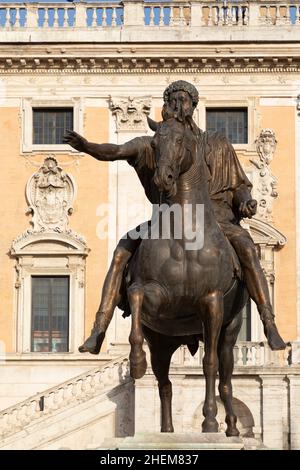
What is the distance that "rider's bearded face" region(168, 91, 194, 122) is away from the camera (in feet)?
39.3

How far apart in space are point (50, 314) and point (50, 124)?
14.9 ft

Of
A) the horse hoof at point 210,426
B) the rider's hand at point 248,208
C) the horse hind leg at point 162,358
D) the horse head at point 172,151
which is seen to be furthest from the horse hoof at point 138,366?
the rider's hand at point 248,208

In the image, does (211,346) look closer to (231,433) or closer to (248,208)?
(231,433)

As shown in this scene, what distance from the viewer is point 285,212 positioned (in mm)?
33656

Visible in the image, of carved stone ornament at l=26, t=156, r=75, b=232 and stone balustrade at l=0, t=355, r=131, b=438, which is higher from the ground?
carved stone ornament at l=26, t=156, r=75, b=232

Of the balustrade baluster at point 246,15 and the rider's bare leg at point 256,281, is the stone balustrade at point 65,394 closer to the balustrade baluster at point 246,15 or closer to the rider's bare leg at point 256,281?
the balustrade baluster at point 246,15

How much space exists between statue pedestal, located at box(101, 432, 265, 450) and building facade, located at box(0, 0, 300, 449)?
68.9ft

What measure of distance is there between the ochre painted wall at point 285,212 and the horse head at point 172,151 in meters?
21.1

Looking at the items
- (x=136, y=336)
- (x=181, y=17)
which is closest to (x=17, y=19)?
(x=181, y=17)

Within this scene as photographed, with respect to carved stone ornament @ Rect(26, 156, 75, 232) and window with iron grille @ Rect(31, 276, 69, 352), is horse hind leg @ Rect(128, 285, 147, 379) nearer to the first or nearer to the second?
window with iron grille @ Rect(31, 276, 69, 352)

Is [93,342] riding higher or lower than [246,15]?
lower

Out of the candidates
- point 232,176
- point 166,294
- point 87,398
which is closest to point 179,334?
point 166,294

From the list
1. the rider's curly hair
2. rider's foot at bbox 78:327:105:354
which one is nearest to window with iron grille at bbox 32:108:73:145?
the rider's curly hair

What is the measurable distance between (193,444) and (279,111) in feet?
77.9
